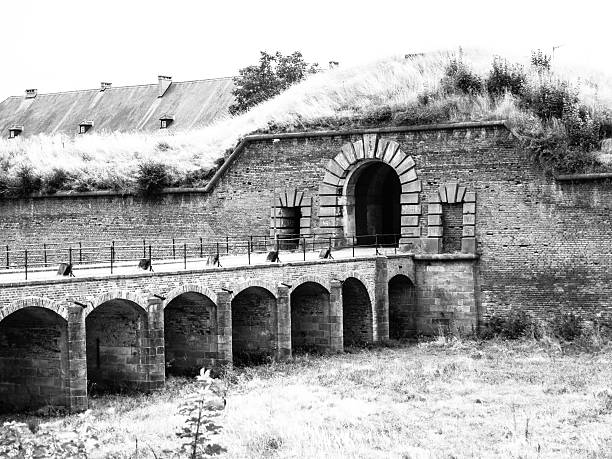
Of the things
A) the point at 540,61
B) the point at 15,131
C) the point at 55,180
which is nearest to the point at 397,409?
the point at 540,61

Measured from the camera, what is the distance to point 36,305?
18734 millimetres

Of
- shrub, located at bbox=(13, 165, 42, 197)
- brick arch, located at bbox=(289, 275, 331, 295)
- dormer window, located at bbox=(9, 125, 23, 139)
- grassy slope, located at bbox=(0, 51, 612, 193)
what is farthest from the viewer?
dormer window, located at bbox=(9, 125, 23, 139)

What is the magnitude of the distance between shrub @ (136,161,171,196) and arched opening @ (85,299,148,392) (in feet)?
34.5

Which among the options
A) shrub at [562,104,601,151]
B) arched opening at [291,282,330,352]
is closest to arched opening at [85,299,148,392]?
arched opening at [291,282,330,352]

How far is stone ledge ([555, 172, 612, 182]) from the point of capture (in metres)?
27.5

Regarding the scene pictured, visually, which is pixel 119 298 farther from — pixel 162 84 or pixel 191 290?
pixel 162 84

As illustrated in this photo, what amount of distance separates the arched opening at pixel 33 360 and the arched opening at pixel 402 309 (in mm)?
12061

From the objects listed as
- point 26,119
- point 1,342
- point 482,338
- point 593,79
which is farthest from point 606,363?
point 26,119

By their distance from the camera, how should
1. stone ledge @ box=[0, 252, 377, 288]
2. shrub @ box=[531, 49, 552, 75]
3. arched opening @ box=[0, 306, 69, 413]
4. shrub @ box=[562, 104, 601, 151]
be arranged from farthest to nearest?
shrub @ box=[531, 49, 552, 75], shrub @ box=[562, 104, 601, 151], arched opening @ box=[0, 306, 69, 413], stone ledge @ box=[0, 252, 377, 288]

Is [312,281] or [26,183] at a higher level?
[26,183]

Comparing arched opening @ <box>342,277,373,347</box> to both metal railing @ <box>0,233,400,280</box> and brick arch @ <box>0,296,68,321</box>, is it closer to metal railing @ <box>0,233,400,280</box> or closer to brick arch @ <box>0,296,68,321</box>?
metal railing @ <box>0,233,400,280</box>

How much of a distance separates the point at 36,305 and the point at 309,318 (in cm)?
946

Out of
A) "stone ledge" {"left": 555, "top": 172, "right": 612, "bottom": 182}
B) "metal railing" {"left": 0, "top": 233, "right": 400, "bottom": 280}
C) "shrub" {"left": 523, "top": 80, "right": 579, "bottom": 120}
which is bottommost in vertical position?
"metal railing" {"left": 0, "top": 233, "right": 400, "bottom": 280}

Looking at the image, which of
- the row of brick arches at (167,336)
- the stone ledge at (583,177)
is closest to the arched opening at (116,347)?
the row of brick arches at (167,336)
